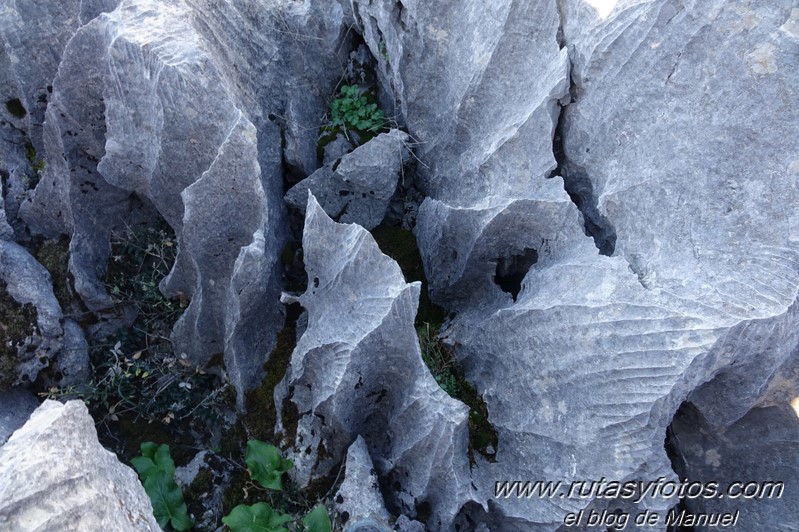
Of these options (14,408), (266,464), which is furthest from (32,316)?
(266,464)

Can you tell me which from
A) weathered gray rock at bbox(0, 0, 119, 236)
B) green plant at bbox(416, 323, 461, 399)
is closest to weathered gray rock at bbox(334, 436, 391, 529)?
green plant at bbox(416, 323, 461, 399)

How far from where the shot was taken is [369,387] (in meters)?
4.68

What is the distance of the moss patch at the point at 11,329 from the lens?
15.9 ft

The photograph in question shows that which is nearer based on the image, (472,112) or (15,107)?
(472,112)

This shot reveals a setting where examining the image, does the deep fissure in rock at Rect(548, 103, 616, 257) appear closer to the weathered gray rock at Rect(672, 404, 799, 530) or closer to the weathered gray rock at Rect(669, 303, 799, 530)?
the weathered gray rock at Rect(669, 303, 799, 530)

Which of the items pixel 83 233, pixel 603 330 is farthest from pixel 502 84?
pixel 83 233

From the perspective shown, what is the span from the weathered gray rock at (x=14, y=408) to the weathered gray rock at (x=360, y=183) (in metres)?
2.91

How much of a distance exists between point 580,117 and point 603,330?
180 cm

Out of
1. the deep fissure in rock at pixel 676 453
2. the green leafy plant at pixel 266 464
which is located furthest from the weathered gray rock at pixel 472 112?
the green leafy plant at pixel 266 464

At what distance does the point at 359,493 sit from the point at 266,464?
786 millimetres

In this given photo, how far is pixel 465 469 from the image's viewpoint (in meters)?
4.51

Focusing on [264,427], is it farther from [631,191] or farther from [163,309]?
[631,191]

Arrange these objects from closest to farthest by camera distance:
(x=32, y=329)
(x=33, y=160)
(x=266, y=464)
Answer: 1. (x=266, y=464)
2. (x=32, y=329)
3. (x=33, y=160)

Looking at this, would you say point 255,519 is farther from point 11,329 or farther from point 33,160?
point 33,160
